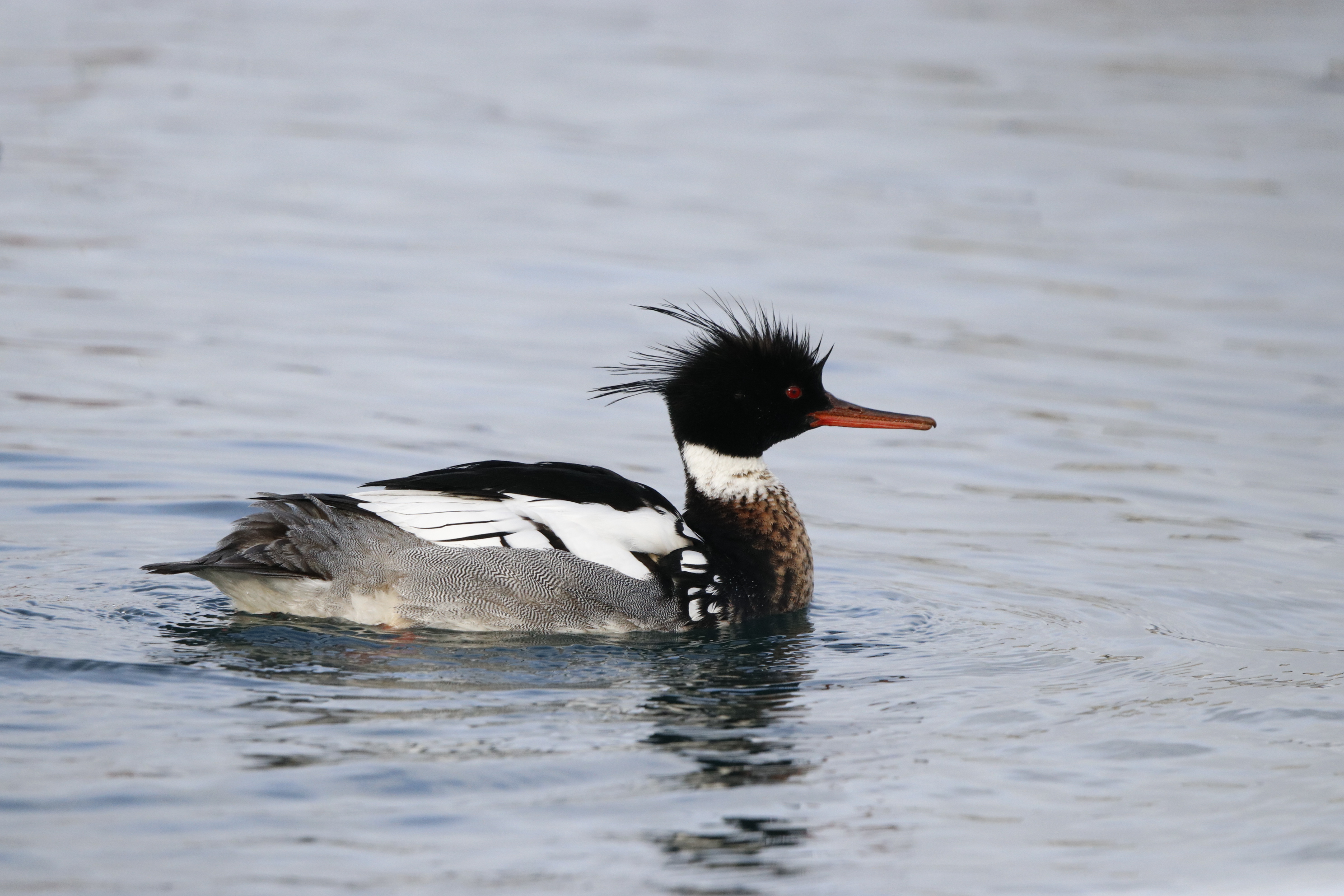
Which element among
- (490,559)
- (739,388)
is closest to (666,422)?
(739,388)

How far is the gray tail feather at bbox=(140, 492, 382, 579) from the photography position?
276 inches

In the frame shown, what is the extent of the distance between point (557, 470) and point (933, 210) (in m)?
9.33

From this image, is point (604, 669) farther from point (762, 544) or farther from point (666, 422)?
point (666, 422)

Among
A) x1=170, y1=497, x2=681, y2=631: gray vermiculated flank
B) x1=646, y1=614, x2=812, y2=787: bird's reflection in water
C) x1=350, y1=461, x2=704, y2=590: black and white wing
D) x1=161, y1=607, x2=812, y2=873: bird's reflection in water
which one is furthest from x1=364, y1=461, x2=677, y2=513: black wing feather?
x1=646, y1=614, x2=812, y2=787: bird's reflection in water

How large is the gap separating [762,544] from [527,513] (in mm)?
1154

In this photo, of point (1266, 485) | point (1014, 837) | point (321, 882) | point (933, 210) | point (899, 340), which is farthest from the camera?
point (933, 210)

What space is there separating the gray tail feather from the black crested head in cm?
133

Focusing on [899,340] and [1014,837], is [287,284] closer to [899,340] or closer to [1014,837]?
[899,340]

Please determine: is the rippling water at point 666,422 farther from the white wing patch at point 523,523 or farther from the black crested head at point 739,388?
the black crested head at point 739,388

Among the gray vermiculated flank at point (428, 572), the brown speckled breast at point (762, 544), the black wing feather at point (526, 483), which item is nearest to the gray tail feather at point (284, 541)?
the gray vermiculated flank at point (428, 572)

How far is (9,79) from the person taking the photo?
18.6 metres

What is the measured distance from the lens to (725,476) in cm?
800

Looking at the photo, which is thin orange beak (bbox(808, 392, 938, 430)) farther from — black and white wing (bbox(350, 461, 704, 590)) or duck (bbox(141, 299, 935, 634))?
black and white wing (bbox(350, 461, 704, 590))

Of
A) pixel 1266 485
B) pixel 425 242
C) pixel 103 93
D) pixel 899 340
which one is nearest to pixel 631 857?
pixel 1266 485
